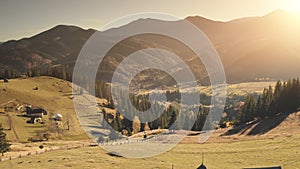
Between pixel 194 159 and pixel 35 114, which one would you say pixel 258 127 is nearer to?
pixel 194 159

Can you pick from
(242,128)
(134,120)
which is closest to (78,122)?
(134,120)

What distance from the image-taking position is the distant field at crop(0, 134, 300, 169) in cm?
6103

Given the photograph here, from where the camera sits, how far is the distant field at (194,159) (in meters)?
61.0

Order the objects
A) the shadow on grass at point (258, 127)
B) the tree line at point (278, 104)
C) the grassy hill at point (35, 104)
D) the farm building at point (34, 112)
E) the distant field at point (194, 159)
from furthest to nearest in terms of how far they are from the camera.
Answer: the farm building at point (34, 112)
the grassy hill at point (35, 104)
the tree line at point (278, 104)
the shadow on grass at point (258, 127)
the distant field at point (194, 159)

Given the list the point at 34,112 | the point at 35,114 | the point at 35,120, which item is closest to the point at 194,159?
the point at 35,120

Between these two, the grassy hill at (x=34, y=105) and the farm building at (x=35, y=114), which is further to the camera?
the farm building at (x=35, y=114)

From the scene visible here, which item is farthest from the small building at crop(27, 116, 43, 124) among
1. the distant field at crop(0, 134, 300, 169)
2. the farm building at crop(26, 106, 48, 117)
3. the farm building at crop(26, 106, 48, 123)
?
the distant field at crop(0, 134, 300, 169)

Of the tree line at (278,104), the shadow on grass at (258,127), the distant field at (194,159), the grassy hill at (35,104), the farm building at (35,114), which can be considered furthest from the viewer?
the farm building at (35,114)

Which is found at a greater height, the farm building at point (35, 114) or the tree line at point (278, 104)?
the tree line at point (278, 104)

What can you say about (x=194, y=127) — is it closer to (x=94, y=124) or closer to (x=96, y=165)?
(x=94, y=124)

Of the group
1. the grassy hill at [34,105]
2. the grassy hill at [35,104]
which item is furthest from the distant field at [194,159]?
the grassy hill at [35,104]

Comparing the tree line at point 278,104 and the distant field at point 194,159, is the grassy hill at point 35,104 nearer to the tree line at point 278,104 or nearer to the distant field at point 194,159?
the distant field at point 194,159

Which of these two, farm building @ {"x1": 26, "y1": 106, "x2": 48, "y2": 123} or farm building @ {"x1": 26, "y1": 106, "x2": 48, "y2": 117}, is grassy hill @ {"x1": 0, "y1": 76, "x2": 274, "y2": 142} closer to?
farm building @ {"x1": 26, "y1": 106, "x2": 48, "y2": 123}

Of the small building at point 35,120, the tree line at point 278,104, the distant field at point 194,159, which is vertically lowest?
the small building at point 35,120
